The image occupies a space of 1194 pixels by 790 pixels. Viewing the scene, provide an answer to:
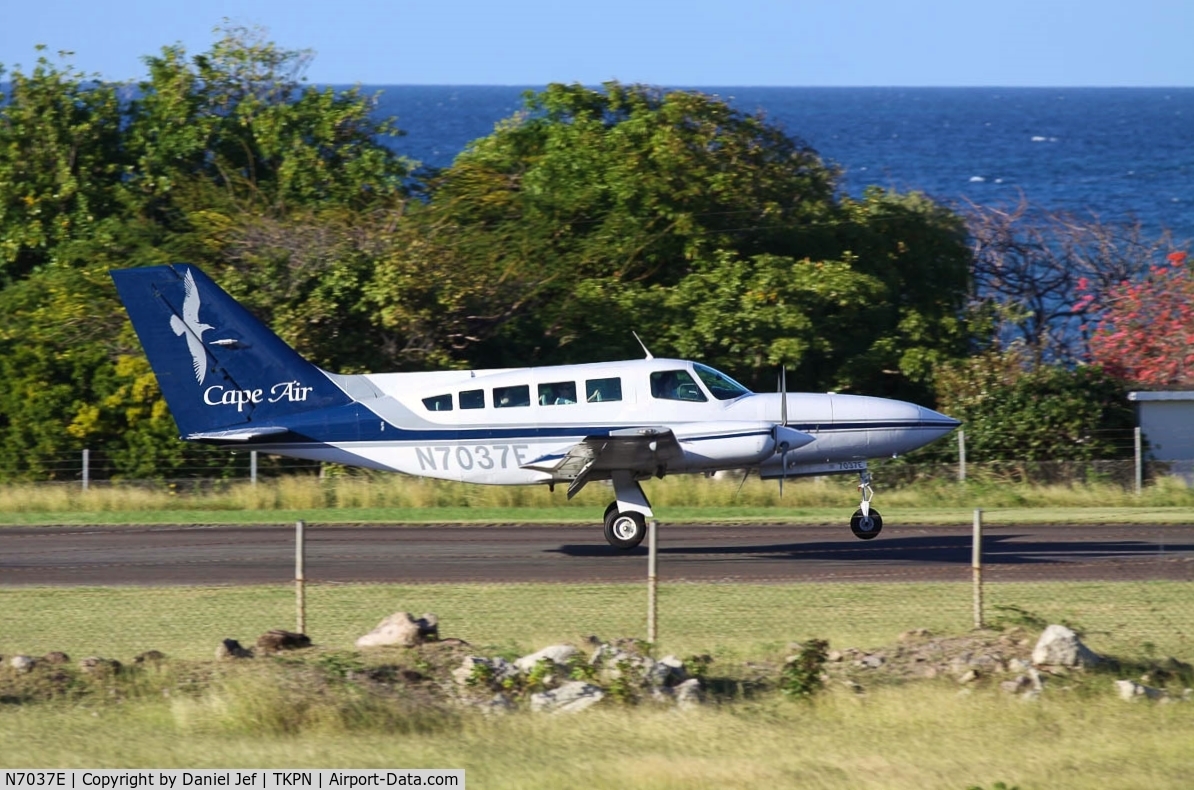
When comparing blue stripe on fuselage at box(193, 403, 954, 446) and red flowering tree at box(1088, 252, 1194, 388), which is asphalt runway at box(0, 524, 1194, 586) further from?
red flowering tree at box(1088, 252, 1194, 388)

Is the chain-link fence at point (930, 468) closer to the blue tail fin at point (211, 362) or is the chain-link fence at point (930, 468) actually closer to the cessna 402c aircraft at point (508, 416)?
the blue tail fin at point (211, 362)

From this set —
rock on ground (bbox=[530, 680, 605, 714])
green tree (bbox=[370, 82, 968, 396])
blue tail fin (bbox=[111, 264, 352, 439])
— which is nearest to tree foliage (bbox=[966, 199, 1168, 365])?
green tree (bbox=[370, 82, 968, 396])

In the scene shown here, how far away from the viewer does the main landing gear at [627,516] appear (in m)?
20.8

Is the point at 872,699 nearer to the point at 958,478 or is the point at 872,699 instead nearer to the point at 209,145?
the point at 958,478

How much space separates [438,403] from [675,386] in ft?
11.0

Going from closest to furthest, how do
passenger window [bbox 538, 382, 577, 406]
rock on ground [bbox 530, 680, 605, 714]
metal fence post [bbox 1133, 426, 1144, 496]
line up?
rock on ground [bbox 530, 680, 605, 714] < passenger window [bbox 538, 382, 577, 406] < metal fence post [bbox 1133, 426, 1144, 496]

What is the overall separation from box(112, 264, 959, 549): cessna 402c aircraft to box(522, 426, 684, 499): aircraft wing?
0.08ft

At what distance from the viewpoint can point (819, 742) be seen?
10.7 meters

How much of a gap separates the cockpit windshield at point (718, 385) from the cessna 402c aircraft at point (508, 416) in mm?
21

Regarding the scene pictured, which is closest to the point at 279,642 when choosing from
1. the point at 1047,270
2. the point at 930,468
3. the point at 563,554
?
the point at 563,554

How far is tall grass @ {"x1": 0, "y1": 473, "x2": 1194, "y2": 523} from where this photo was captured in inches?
1061

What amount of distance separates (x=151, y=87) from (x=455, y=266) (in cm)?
1202

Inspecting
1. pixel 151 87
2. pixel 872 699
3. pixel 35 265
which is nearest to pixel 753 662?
pixel 872 699

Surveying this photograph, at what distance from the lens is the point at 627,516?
68.5 ft
